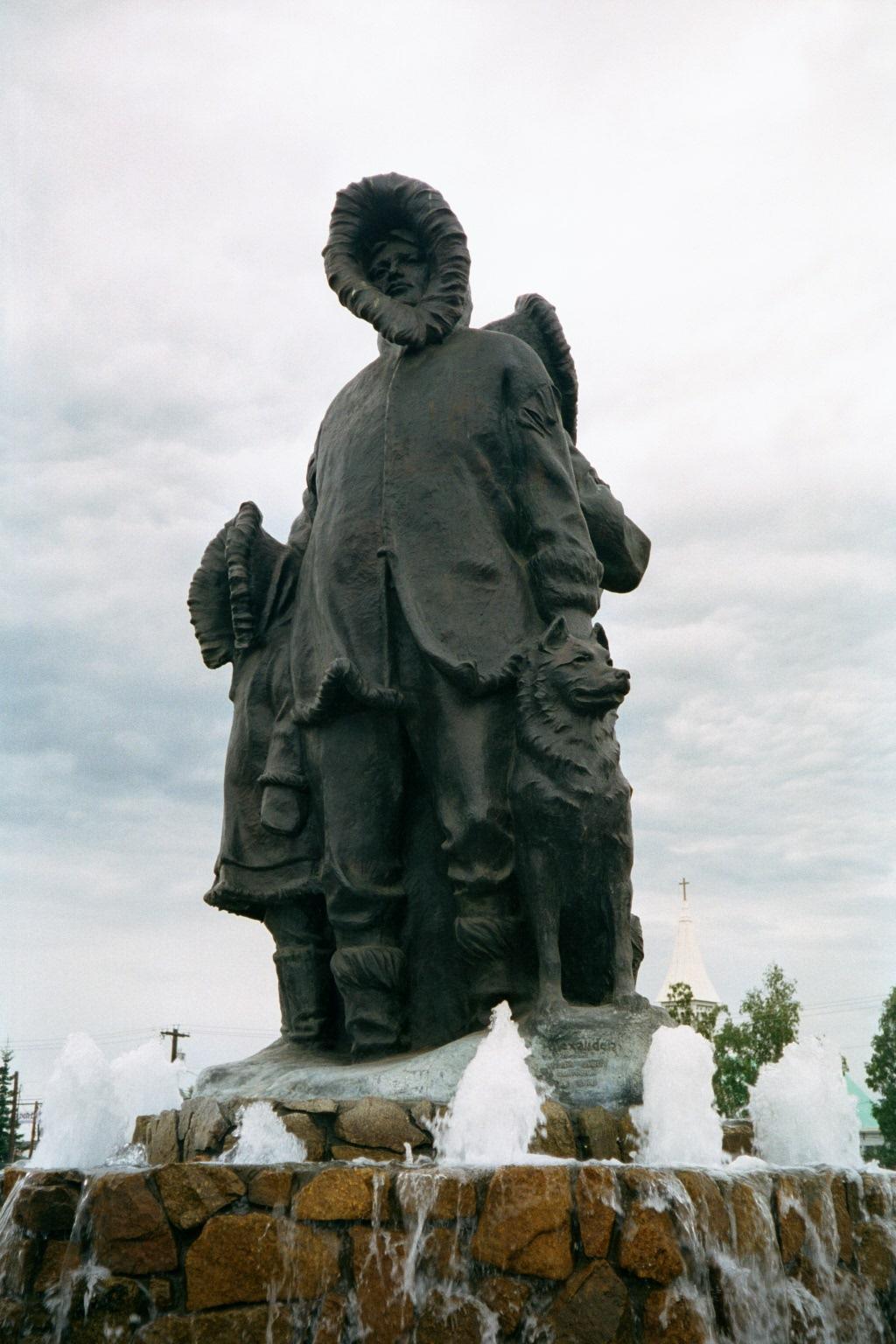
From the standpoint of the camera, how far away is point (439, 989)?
5574 mm

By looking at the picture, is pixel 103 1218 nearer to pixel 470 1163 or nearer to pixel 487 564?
pixel 470 1163

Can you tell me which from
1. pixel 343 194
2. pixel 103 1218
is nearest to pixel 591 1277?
pixel 103 1218

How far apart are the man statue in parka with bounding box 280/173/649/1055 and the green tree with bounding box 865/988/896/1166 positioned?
2125cm

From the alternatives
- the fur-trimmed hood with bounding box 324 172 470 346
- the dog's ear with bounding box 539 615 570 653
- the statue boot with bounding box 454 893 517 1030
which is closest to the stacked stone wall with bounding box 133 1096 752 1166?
the statue boot with bounding box 454 893 517 1030

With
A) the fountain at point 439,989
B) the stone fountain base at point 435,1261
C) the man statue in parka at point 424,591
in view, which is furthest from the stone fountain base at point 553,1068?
the stone fountain base at point 435,1261

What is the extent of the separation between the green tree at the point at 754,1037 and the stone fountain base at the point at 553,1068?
1983 cm

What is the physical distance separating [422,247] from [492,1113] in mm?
3722

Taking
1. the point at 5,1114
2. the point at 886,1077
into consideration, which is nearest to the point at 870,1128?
the point at 886,1077

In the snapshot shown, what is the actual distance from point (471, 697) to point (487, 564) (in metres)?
0.57

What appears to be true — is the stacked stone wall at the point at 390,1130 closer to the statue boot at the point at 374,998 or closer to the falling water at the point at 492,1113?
the falling water at the point at 492,1113

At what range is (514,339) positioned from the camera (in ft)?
19.7

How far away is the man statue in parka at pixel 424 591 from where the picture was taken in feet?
17.6

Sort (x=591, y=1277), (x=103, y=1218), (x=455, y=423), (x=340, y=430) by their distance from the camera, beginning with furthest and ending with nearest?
(x=340, y=430)
(x=455, y=423)
(x=103, y=1218)
(x=591, y=1277)

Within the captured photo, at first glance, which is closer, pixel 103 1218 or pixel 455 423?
pixel 103 1218
